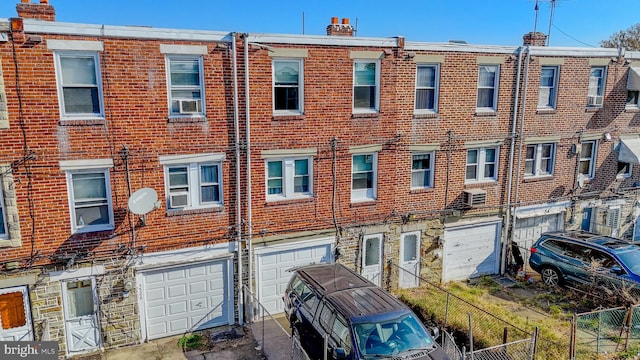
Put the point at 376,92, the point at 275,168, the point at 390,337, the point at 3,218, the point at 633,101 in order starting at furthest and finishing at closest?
the point at 633,101, the point at 376,92, the point at 275,168, the point at 3,218, the point at 390,337

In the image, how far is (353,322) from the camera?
8641 mm

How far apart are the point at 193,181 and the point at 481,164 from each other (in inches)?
390

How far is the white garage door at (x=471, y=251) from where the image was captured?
15.6 metres

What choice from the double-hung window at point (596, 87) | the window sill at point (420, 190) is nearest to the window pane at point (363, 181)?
the window sill at point (420, 190)

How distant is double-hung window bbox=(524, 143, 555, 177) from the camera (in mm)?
16288

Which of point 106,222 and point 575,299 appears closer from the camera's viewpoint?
point 106,222

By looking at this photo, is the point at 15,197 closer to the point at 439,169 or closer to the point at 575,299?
the point at 439,169

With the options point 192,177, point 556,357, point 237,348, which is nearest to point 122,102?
point 192,177

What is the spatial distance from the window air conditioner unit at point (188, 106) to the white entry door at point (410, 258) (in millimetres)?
7924

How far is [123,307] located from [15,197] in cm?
379

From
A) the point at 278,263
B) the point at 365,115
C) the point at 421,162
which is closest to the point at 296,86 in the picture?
the point at 365,115

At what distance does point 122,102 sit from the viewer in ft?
35.2

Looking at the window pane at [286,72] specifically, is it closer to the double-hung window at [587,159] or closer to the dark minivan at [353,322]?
the dark minivan at [353,322]

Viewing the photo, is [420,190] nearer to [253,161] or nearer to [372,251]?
[372,251]
